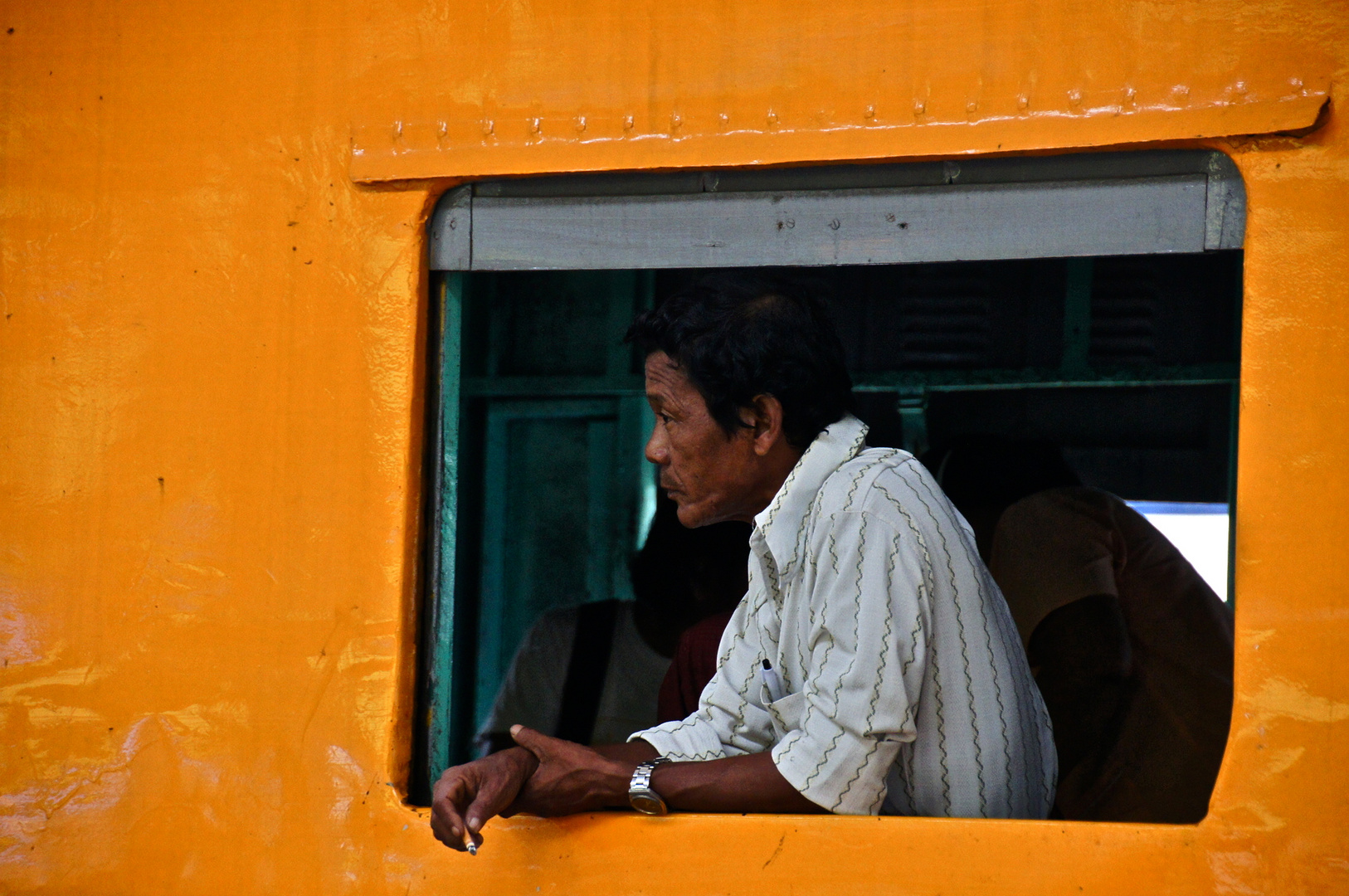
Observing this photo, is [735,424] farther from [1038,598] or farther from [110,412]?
[1038,598]

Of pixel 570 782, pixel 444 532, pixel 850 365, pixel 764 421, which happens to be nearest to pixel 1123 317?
pixel 850 365

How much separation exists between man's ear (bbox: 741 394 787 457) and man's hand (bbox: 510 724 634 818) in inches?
23.4

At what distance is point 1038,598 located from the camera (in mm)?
3193

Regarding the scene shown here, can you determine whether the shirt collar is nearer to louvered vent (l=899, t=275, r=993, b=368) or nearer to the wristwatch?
the wristwatch

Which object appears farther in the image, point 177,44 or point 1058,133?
point 177,44

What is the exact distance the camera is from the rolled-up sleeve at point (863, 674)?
5.63ft

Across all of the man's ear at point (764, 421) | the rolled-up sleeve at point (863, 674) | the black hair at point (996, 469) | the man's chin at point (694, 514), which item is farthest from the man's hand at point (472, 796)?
the black hair at point (996, 469)

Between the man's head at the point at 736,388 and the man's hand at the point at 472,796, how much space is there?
0.55m

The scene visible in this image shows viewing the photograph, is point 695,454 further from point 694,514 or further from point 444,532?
point 444,532

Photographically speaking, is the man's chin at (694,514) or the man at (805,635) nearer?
the man at (805,635)

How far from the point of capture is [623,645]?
3975mm

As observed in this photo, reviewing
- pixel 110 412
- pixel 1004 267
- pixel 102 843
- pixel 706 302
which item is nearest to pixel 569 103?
pixel 706 302

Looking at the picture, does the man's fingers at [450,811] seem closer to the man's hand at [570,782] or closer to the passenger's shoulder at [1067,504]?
the man's hand at [570,782]

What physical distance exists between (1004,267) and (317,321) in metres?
2.13
